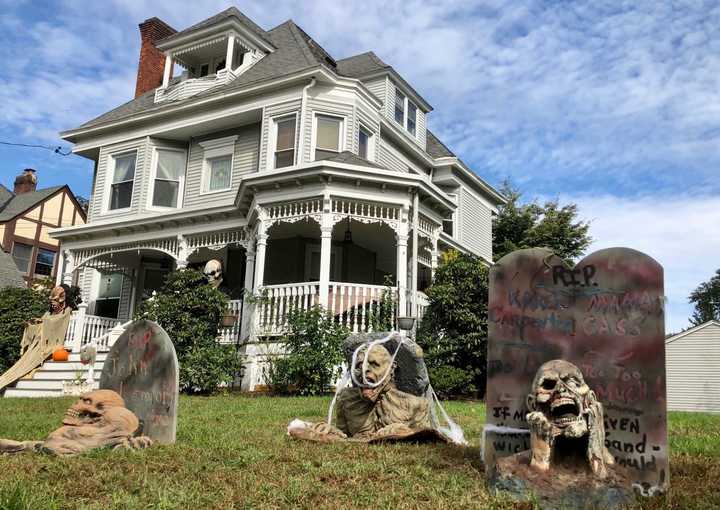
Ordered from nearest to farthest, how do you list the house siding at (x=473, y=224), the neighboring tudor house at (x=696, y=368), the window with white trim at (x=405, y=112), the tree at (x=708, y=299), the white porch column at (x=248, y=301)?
1. the white porch column at (x=248, y=301)
2. the window with white trim at (x=405, y=112)
3. the neighboring tudor house at (x=696, y=368)
4. the house siding at (x=473, y=224)
5. the tree at (x=708, y=299)

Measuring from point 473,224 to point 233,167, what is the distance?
9251 mm

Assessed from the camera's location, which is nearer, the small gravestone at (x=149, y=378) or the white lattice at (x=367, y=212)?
the small gravestone at (x=149, y=378)

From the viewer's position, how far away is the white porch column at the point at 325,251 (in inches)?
522

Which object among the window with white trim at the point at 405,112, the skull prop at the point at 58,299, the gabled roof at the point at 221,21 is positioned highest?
the gabled roof at the point at 221,21

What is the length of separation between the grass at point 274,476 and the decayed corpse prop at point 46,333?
10.2m

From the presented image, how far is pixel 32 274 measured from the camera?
37.6 m

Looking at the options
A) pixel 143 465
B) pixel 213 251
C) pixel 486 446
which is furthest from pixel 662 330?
pixel 213 251

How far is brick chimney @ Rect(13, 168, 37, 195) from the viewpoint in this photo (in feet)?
141

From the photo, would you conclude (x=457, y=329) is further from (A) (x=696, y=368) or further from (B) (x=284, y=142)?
(A) (x=696, y=368)

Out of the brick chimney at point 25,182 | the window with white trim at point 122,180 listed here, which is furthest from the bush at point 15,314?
the brick chimney at point 25,182

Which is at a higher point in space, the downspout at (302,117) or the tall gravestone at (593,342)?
the downspout at (302,117)

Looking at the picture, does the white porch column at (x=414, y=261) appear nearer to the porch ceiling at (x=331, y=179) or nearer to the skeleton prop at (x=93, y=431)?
the porch ceiling at (x=331, y=179)

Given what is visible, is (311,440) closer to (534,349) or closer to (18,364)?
(534,349)

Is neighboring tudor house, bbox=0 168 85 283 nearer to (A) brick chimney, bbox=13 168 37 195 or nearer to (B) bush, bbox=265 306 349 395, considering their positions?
(A) brick chimney, bbox=13 168 37 195
